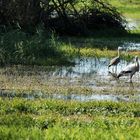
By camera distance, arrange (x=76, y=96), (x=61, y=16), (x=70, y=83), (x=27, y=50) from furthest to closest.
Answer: (x=61, y=16) < (x=27, y=50) < (x=70, y=83) < (x=76, y=96)

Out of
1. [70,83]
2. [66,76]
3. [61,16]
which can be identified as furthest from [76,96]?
[61,16]

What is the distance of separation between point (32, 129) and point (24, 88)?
532 centimetres

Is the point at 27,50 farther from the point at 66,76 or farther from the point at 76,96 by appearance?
the point at 76,96

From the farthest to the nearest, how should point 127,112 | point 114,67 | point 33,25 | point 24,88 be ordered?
point 33,25 → point 114,67 → point 24,88 → point 127,112

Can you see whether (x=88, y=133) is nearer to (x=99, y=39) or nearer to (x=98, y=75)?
(x=98, y=75)

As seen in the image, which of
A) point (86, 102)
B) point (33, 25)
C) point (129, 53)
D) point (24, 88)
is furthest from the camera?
point (33, 25)

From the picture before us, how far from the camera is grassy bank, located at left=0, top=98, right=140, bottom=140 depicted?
888 centimetres

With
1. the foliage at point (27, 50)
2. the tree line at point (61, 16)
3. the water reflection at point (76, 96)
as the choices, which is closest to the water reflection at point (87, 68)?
the foliage at point (27, 50)

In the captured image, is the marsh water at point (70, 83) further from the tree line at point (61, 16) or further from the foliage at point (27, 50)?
the tree line at point (61, 16)

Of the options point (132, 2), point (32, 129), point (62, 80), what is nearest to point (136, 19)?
point (132, 2)

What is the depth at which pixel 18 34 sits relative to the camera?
2022cm

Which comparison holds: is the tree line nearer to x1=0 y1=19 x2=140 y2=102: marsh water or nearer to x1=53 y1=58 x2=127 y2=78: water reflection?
x1=53 y1=58 x2=127 y2=78: water reflection

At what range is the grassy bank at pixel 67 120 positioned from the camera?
8883mm

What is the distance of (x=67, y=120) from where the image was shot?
10.4m
